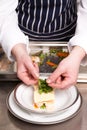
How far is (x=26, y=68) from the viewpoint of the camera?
115 centimetres

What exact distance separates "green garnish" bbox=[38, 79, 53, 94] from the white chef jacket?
0.23m

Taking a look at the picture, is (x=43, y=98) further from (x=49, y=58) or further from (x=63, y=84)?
(x=49, y=58)

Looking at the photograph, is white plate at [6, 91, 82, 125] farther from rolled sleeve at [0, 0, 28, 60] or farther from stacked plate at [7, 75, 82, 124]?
rolled sleeve at [0, 0, 28, 60]

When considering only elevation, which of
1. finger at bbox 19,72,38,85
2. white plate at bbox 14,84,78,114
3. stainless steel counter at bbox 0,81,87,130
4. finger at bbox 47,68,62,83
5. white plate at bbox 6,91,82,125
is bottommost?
stainless steel counter at bbox 0,81,87,130

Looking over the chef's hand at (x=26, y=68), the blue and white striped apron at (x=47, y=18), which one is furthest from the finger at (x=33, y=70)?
the blue and white striped apron at (x=47, y=18)

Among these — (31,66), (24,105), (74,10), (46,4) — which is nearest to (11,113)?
(24,105)

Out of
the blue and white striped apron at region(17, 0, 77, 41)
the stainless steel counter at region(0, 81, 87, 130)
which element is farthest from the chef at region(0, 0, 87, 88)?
the stainless steel counter at region(0, 81, 87, 130)

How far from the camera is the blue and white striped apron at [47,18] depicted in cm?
163

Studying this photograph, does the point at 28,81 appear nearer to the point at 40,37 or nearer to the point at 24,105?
the point at 24,105

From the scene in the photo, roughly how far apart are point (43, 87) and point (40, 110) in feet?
0.32

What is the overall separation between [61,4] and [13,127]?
2.74ft

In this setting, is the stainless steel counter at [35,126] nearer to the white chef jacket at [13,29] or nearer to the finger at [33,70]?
the finger at [33,70]

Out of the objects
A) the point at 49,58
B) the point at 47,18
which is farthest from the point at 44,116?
the point at 47,18

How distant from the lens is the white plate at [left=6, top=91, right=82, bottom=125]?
1.00 meters
